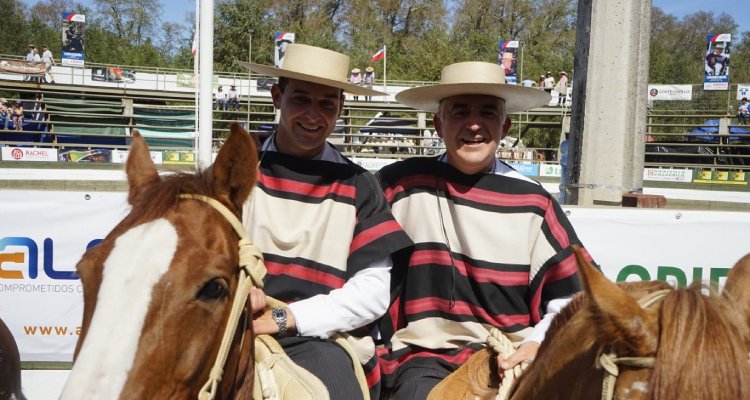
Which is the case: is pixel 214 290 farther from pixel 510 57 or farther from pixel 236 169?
pixel 510 57

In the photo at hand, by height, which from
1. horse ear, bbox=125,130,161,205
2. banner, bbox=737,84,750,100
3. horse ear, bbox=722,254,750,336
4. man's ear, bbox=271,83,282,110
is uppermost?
banner, bbox=737,84,750,100

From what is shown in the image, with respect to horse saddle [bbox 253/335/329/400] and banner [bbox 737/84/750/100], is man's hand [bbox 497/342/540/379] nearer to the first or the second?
horse saddle [bbox 253/335/329/400]

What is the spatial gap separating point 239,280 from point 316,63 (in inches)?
55.0

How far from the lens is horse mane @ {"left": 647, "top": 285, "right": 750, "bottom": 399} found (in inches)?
51.8

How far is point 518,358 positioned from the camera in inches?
101

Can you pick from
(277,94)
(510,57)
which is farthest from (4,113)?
(277,94)

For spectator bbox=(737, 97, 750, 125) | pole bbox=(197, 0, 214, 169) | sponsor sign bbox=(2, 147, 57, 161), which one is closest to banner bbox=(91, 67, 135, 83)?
sponsor sign bbox=(2, 147, 57, 161)

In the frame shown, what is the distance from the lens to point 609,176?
5.43m

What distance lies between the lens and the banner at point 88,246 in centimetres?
443

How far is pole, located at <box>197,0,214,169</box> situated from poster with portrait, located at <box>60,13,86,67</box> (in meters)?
26.9

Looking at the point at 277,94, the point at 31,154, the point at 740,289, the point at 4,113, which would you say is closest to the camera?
the point at 740,289

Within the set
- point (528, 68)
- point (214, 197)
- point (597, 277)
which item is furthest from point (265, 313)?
point (528, 68)

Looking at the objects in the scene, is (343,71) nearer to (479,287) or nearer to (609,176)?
(479,287)

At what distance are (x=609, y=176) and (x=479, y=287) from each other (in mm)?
2794
